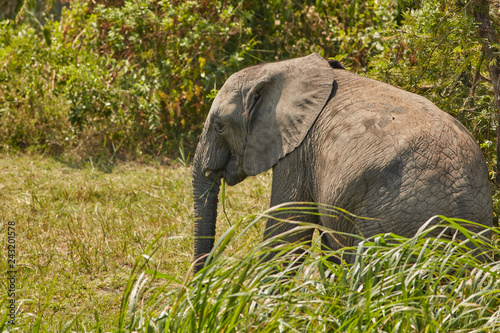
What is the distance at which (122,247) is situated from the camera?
461 cm

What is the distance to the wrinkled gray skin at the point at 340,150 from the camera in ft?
9.61

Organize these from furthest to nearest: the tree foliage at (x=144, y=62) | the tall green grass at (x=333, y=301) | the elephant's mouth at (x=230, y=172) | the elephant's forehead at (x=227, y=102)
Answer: the tree foliage at (x=144, y=62) < the elephant's mouth at (x=230, y=172) < the elephant's forehead at (x=227, y=102) < the tall green grass at (x=333, y=301)

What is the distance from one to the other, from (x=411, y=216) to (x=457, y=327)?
1.97ft

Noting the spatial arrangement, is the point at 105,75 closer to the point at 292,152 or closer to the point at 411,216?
the point at 292,152

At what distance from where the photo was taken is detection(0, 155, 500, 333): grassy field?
93.6 inches

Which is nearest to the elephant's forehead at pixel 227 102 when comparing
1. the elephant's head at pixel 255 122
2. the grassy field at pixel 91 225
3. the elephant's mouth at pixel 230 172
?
the elephant's head at pixel 255 122

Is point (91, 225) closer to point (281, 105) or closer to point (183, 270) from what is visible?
point (183, 270)

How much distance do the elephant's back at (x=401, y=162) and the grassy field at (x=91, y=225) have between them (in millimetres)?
963

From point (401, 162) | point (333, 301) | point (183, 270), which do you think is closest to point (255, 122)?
point (401, 162)

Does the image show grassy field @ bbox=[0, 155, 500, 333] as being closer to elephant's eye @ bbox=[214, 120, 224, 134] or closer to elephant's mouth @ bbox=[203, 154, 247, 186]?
elephant's mouth @ bbox=[203, 154, 247, 186]

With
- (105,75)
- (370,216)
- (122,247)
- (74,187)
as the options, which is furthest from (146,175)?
(370,216)

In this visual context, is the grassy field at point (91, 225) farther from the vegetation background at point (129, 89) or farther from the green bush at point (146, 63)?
the green bush at point (146, 63)

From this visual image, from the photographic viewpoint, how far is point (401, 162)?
2973 millimetres

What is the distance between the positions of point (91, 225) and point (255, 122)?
1.99 meters
